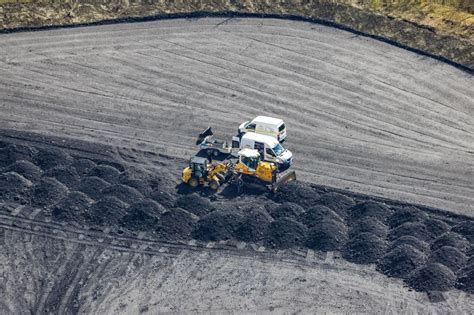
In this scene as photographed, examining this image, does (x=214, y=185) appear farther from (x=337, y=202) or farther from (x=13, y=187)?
(x=13, y=187)

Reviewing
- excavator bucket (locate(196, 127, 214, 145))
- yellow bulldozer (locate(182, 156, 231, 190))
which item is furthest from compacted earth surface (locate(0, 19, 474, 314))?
excavator bucket (locate(196, 127, 214, 145))

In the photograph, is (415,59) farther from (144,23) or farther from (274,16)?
(144,23)

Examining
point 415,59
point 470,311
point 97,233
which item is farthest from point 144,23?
point 470,311

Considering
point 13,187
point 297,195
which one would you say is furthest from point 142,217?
point 297,195

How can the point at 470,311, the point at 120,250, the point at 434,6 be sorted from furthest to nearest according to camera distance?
the point at 434,6, the point at 120,250, the point at 470,311

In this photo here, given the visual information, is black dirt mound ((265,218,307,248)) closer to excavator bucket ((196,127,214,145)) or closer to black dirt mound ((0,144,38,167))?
excavator bucket ((196,127,214,145))

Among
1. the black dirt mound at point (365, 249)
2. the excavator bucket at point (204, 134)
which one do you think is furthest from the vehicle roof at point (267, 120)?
the black dirt mound at point (365, 249)
